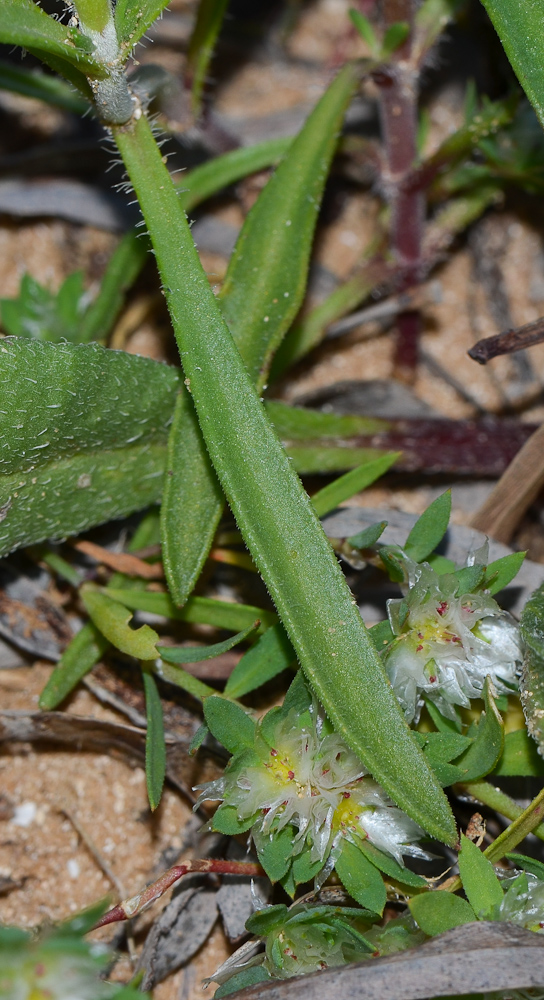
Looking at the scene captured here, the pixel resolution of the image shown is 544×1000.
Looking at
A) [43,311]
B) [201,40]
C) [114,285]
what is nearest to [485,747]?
[114,285]

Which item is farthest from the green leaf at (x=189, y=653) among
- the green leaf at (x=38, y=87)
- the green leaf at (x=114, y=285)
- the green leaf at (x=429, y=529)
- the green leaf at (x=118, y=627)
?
the green leaf at (x=38, y=87)

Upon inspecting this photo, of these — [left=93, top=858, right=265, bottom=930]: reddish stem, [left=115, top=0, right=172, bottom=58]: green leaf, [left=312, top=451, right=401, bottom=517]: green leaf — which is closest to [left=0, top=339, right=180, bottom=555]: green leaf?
[left=312, top=451, right=401, bottom=517]: green leaf

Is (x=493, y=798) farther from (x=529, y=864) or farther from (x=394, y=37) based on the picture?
(x=394, y=37)

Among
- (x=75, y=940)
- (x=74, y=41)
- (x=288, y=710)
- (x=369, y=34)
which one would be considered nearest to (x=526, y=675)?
(x=288, y=710)

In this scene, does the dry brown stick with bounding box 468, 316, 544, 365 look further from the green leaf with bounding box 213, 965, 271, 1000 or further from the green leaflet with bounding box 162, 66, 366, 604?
the green leaf with bounding box 213, 965, 271, 1000

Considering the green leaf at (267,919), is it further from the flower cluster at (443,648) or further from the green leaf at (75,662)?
the green leaf at (75,662)
